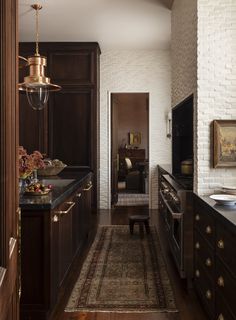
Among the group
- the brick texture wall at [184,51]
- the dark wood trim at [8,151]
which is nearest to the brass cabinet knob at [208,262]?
the brick texture wall at [184,51]

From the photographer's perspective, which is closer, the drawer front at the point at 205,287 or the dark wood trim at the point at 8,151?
the dark wood trim at the point at 8,151

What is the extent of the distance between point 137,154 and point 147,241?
7.81 metres

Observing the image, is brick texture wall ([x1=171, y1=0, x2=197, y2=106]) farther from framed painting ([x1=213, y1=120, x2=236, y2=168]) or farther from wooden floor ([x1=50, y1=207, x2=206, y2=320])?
wooden floor ([x1=50, y1=207, x2=206, y2=320])

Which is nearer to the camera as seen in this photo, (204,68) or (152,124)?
(204,68)

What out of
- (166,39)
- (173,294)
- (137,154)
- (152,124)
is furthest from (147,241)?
(137,154)

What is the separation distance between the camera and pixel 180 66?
14.7 ft

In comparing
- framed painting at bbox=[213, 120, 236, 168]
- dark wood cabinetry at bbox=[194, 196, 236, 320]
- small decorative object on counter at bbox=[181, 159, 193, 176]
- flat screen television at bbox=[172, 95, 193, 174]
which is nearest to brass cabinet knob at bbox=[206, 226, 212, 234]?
dark wood cabinetry at bbox=[194, 196, 236, 320]

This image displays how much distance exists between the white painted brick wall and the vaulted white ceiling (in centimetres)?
191

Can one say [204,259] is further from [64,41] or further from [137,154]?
[137,154]

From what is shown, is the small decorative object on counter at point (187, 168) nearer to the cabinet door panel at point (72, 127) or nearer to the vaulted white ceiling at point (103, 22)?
the vaulted white ceiling at point (103, 22)

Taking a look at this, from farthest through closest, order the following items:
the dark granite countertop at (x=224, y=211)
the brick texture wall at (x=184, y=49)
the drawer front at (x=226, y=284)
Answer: the brick texture wall at (x=184, y=49) → the dark granite countertop at (x=224, y=211) → the drawer front at (x=226, y=284)

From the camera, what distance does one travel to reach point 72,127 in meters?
7.02

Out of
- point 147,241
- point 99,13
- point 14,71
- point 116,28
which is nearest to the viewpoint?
point 14,71

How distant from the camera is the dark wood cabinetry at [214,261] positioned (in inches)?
81.5
